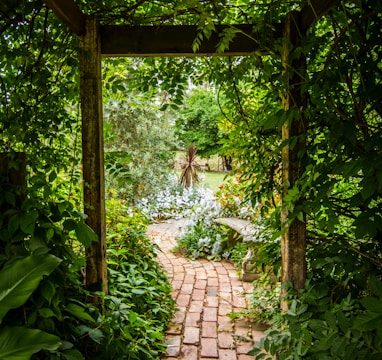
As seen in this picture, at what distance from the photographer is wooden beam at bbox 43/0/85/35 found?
1687 millimetres

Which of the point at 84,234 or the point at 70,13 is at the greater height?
the point at 70,13

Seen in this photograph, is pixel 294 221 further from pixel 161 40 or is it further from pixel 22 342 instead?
pixel 22 342

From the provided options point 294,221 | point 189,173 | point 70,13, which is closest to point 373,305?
point 294,221

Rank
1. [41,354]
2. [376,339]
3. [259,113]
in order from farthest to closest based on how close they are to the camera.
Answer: [259,113], [41,354], [376,339]

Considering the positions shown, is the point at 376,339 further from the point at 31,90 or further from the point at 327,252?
the point at 31,90

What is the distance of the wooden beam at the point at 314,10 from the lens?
1661 mm

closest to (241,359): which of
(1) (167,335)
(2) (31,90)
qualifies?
(1) (167,335)

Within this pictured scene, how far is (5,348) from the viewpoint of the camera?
1206mm

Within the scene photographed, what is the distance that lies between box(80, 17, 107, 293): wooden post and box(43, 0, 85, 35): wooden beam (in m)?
0.05

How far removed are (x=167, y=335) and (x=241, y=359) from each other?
655 millimetres

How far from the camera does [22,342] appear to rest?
1.23m

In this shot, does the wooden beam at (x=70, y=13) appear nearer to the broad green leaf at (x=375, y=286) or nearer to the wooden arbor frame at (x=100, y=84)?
the wooden arbor frame at (x=100, y=84)

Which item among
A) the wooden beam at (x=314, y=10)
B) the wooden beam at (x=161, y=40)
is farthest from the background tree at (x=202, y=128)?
the wooden beam at (x=314, y=10)

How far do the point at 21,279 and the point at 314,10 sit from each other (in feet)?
5.43
